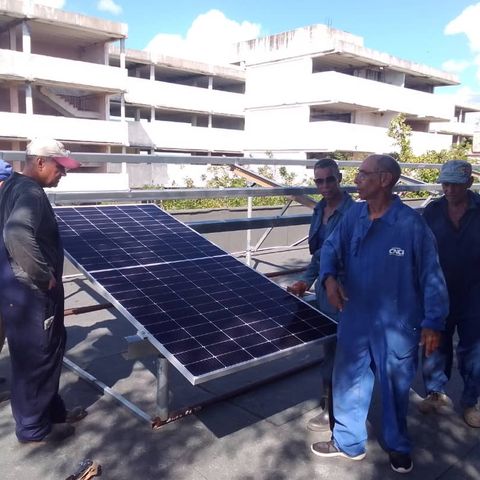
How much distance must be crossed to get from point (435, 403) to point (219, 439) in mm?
1726

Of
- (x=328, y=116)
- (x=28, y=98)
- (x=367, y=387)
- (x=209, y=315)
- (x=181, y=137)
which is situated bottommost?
(x=367, y=387)

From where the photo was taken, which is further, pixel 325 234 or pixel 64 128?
pixel 64 128

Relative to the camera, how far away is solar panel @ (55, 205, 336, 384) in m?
2.94

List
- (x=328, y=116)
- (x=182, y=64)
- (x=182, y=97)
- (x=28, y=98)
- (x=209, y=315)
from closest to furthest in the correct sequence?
(x=209, y=315), (x=28, y=98), (x=182, y=97), (x=182, y=64), (x=328, y=116)

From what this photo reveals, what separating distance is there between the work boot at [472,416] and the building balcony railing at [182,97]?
2566 centimetres

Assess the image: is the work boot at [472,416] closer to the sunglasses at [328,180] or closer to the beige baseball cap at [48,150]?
the sunglasses at [328,180]

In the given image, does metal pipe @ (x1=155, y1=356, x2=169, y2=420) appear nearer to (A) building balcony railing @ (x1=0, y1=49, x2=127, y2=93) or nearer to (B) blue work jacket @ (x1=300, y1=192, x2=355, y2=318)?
(B) blue work jacket @ (x1=300, y1=192, x2=355, y2=318)

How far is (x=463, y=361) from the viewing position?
387 centimetres

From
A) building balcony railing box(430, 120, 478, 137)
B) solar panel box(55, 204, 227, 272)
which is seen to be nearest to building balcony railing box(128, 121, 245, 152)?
building balcony railing box(430, 120, 478, 137)

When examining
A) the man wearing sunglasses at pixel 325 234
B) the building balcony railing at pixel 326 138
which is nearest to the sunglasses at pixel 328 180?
the man wearing sunglasses at pixel 325 234

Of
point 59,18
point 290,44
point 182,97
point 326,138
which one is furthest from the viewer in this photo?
point 290,44

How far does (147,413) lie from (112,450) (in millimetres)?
519

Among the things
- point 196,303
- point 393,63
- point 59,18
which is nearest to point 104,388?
point 196,303

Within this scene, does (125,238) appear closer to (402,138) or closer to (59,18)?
(402,138)
